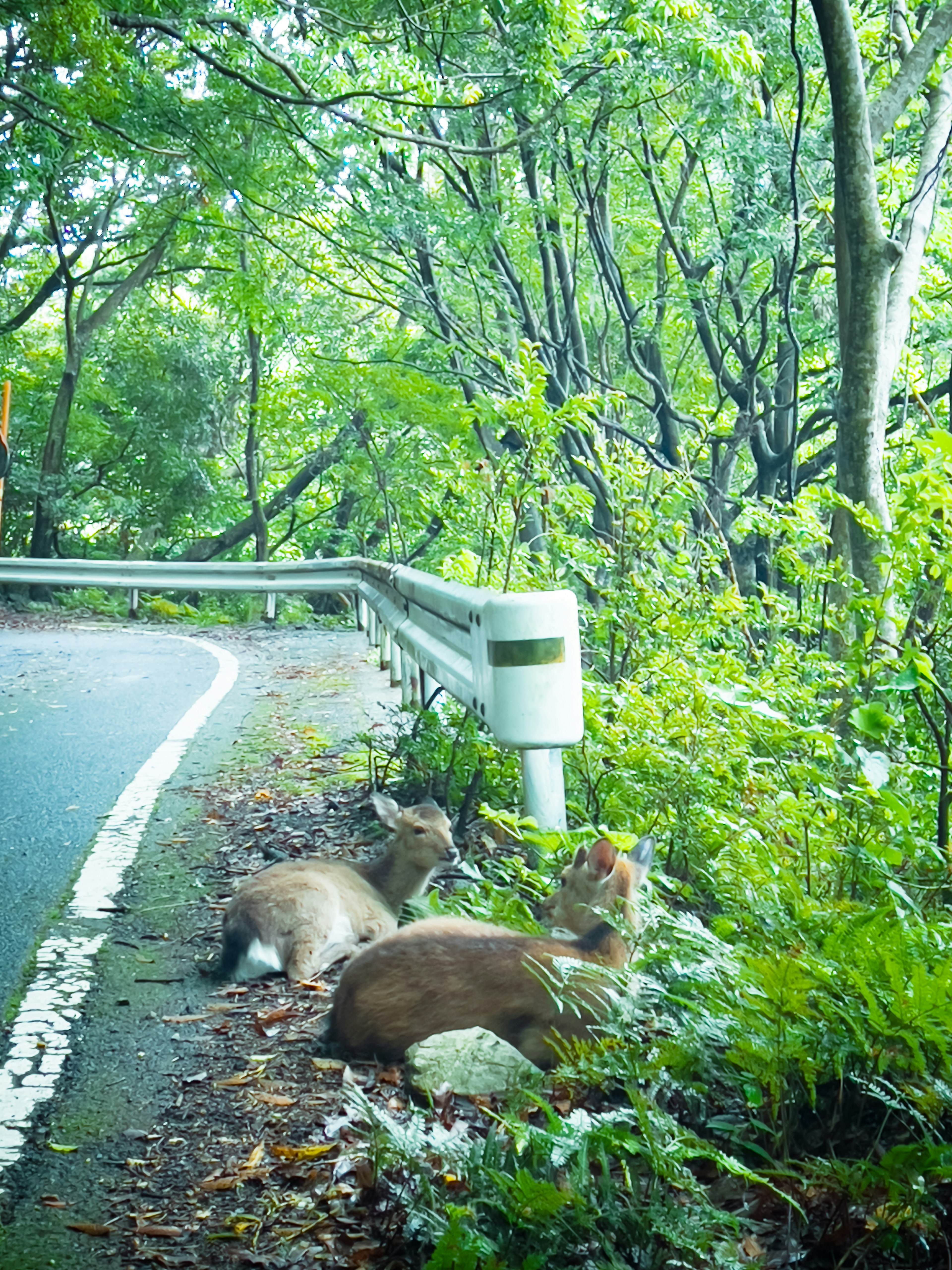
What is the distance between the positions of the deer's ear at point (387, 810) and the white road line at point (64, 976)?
1.14 metres

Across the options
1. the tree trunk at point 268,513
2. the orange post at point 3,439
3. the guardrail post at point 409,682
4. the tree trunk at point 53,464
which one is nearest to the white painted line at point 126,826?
the guardrail post at point 409,682

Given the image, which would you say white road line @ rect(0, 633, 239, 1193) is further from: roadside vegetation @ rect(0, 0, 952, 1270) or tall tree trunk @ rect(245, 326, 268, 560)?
tall tree trunk @ rect(245, 326, 268, 560)

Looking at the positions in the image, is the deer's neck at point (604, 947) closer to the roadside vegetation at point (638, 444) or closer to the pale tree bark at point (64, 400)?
the roadside vegetation at point (638, 444)

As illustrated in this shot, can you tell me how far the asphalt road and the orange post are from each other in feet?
6.90

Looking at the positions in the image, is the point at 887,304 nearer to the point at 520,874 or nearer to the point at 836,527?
the point at 836,527

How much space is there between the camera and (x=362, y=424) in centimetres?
2183

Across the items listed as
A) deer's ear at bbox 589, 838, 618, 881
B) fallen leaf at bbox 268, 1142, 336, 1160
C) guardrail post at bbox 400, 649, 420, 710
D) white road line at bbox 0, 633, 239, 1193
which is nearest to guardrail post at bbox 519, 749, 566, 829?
deer's ear at bbox 589, 838, 618, 881

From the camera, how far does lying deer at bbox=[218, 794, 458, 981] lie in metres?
4.58

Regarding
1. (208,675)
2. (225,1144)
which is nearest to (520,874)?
(225,1144)

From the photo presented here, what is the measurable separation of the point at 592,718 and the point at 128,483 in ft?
80.5

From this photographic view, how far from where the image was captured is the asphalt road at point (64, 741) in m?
5.47

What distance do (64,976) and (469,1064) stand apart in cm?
164

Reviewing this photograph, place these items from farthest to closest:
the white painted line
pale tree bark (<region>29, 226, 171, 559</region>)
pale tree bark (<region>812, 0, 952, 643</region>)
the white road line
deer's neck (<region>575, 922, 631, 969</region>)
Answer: pale tree bark (<region>29, 226, 171, 559</region>)
pale tree bark (<region>812, 0, 952, 643</region>)
the white painted line
deer's neck (<region>575, 922, 631, 969</region>)
the white road line

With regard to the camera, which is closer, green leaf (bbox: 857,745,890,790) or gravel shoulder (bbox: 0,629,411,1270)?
Result: gravel shoulder (bbox: 0,629,411,1270)
